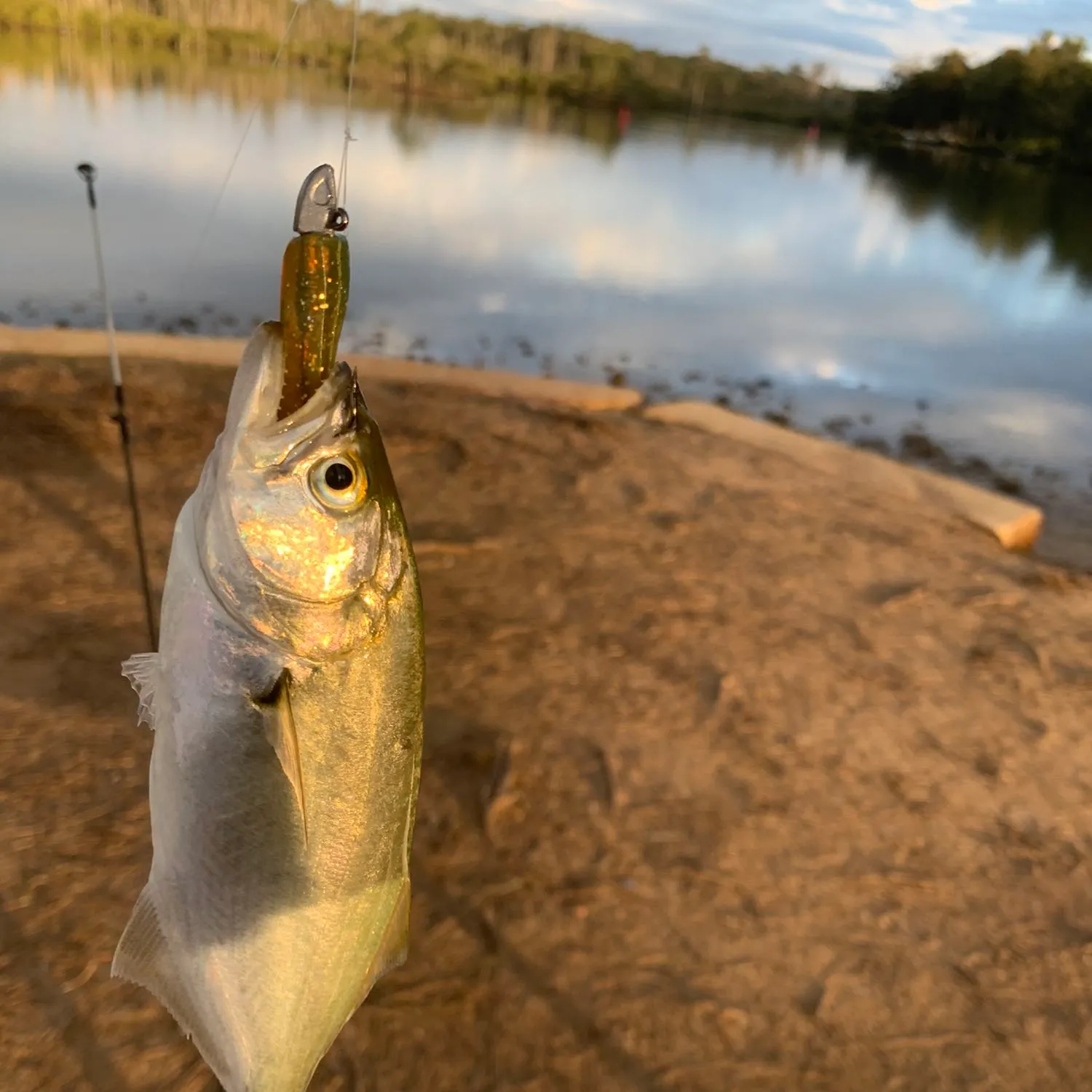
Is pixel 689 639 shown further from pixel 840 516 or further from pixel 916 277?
pixel 916 277

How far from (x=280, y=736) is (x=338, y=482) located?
41 cm

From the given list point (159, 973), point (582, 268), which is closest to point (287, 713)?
point (159, 973)

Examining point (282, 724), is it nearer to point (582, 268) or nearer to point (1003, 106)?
point (582, 268)

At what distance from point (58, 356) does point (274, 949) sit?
7.47 metres

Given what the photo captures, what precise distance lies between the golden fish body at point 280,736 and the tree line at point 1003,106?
78.2 metres

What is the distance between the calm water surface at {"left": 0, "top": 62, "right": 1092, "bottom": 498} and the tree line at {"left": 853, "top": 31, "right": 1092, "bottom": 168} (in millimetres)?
39793

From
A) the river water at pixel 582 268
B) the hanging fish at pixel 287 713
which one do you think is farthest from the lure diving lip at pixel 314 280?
the river water at pixel 582 268

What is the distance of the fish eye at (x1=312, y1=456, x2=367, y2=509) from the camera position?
1336 mm

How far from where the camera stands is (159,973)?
1545 mm

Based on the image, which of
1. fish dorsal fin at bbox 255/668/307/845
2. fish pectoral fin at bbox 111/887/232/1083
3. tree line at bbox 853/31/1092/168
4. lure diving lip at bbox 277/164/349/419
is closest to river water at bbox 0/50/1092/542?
lure diving lip at bbox 277/164/349/419

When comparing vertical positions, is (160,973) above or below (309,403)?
below

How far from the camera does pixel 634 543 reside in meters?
5.82

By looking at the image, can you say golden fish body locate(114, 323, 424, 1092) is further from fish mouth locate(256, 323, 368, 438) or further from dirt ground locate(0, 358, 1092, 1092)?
dirt ground locate(0, 358, 1092, 1092)

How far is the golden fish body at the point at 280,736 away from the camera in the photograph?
1330 millimetres
